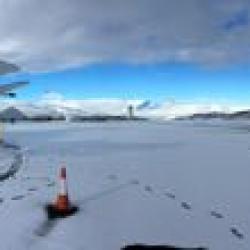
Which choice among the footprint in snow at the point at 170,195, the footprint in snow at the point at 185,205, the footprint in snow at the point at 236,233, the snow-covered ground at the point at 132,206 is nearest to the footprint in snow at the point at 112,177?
the snow-covered ground at the point at 132,206

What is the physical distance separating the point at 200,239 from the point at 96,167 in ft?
31.3

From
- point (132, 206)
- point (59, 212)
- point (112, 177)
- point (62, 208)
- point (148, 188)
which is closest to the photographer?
point (59, 212)

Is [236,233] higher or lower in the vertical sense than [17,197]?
lower

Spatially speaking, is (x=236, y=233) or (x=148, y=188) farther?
(x=148, y=188)

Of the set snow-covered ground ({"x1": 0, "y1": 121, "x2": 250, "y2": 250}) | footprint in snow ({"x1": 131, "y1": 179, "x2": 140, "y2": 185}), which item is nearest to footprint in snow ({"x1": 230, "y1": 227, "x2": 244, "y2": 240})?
snow-covered ground ({"x1": 0, "y1": 121, "x2": 250, "y2": 250})

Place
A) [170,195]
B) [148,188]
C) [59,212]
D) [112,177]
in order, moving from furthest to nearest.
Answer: [112,177]
[148,188]
[170,195]
[59,212]

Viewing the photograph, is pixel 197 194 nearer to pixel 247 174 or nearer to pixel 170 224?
pixel 170 224

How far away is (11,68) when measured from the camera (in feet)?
111

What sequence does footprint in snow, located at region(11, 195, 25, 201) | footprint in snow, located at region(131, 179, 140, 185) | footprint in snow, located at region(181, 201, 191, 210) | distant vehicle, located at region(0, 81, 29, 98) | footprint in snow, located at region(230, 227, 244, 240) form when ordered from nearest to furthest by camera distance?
footprint in snow, located at region(230, 227, 244, 240), footprint in snow, located at region(181, 201, 191, 210), footprint in snow, located at region(11, 195, 25, 201), footprint in snow, located at region(131, 179, 140, 185), distant vehicle, located at region(0, 81, 29, 98)

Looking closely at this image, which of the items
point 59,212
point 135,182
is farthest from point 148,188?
point 59,212

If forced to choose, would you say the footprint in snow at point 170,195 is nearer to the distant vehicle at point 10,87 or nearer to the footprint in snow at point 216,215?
the footprint in snow at point 216,215

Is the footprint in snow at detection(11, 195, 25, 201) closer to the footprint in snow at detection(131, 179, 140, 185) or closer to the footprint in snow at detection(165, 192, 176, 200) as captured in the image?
the footprint in snow at detection(165, 192, 176, 200)

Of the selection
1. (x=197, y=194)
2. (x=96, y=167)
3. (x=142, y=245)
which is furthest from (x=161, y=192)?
(x=96, y=167)

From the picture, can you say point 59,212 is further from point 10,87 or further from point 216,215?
point 10,87
